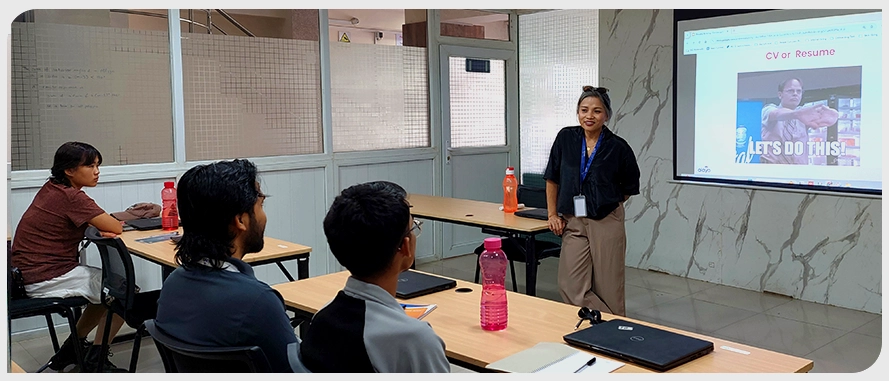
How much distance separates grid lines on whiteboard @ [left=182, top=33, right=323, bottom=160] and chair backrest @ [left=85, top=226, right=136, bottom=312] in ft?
5.40

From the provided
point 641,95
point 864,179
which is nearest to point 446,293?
point 864,179

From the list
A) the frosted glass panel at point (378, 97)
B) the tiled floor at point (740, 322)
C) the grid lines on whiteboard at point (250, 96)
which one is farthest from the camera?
the frosted glass panel at point (378, 97)

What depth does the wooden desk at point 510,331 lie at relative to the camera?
1.90 meters

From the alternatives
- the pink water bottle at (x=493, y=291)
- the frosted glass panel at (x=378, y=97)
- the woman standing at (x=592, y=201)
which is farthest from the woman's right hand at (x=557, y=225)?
the frosted glass panel at (x=378, y=97)

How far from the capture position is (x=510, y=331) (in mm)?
2219

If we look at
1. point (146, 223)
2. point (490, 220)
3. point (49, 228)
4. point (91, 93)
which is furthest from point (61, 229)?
point (490, 220)

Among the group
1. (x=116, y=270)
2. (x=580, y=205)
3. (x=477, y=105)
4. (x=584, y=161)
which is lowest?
(x=116, y=270)

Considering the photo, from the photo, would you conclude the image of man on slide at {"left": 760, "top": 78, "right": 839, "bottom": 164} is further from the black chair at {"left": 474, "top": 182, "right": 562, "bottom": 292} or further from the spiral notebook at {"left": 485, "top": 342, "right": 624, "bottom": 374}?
the spiral notebook at {"left": 485, "top": 342, "right": 624, "bottom": 374}

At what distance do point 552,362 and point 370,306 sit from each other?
0.55 m

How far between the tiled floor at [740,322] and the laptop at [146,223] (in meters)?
0.62

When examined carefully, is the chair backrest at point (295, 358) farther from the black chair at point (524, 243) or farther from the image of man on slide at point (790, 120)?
the image of man on slide at point (790, 120)

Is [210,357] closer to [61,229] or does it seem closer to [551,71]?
[61,229]

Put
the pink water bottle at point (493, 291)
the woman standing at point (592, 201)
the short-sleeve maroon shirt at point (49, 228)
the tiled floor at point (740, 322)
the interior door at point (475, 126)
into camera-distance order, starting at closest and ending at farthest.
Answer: the pink water bottle at point (493, 291)
the short-sleeve maroon shirt at point (49, 228)
the woman standing at point (592, 201)
the tiled floor at point (740, 322)
the interior door at point (475, 126)

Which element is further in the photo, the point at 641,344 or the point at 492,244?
the point at 492,244
